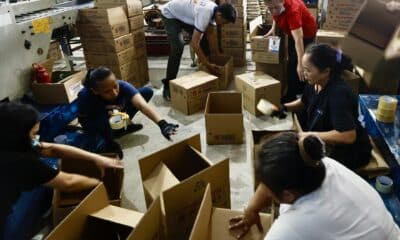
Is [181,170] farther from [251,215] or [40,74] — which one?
[40,74]

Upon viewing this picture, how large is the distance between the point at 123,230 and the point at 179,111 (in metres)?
1.88

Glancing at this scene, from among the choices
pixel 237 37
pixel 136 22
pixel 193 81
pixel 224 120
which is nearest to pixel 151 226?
pixel 224 120

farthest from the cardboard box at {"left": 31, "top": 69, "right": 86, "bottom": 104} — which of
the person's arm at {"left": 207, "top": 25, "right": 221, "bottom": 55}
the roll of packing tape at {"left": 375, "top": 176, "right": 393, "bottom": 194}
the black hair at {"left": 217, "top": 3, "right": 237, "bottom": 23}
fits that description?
the roll of packing tape at {"left": 375, "top": 176, "right": 393, "bottom": 194}

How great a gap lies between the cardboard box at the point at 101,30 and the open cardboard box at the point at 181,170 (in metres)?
1.92

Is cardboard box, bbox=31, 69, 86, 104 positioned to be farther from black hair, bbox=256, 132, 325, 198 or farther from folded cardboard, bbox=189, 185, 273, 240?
black hair, bbox=256, 132, 325, 198

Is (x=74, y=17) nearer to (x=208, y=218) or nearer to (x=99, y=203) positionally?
(x=99, y=203)

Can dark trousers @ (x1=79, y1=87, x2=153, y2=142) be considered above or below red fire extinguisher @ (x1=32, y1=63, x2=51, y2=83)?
below

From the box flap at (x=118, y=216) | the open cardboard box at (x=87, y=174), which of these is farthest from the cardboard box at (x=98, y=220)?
the open cardboard box at (x=87, y=174)

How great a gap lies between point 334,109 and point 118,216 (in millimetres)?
1196

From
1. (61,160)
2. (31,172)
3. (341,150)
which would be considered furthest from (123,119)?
(341,150)

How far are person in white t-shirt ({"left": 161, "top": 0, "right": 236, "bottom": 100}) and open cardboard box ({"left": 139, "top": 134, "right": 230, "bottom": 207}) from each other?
5.40ft

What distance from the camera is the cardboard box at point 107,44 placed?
11.2ft

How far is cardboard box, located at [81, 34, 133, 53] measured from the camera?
11.2 feet

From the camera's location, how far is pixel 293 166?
942mm
